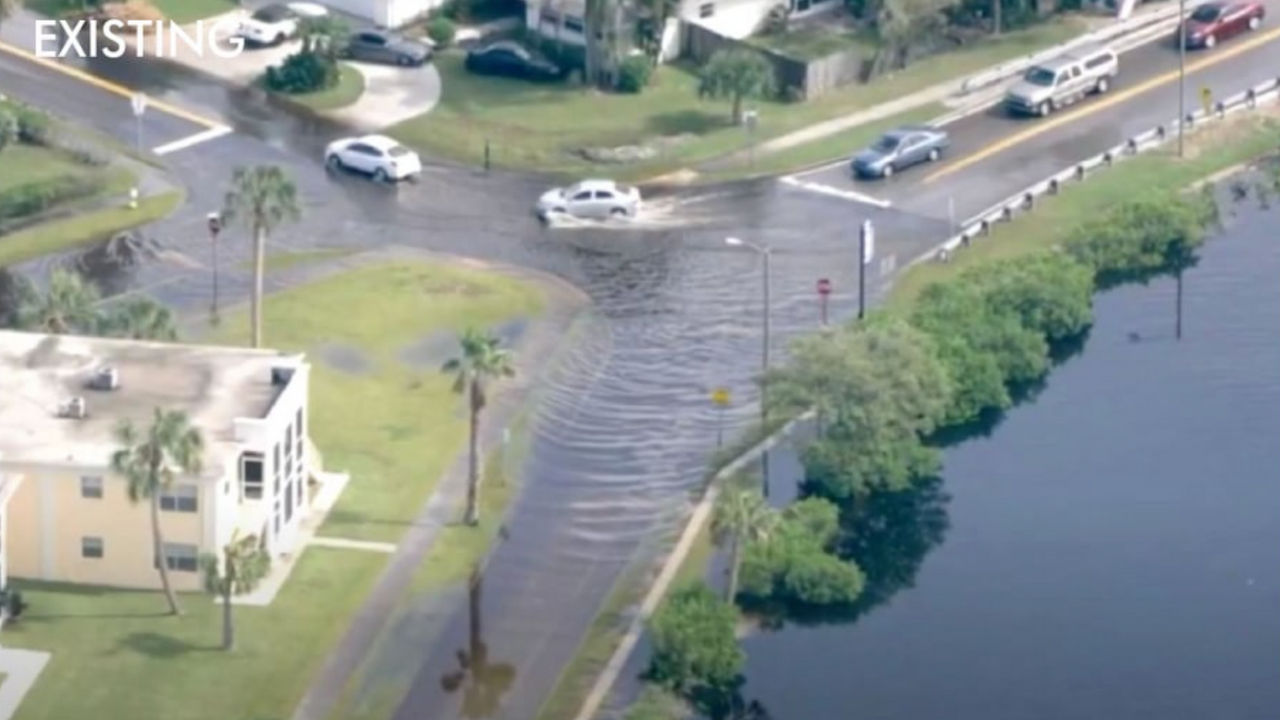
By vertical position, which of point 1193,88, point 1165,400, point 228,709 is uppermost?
point 1193,88

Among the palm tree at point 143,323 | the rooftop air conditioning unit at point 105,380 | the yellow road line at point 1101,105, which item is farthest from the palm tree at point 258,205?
the yellow road line at point 1101,105

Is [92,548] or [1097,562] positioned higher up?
[92,548]

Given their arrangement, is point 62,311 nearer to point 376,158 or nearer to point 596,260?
point 596,260

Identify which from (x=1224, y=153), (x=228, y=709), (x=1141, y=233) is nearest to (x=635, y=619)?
(x=228, y=709)

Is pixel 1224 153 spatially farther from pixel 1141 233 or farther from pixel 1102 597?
pixel 1102 597

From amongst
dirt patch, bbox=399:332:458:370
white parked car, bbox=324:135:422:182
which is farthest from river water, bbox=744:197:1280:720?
white parked car, bbox=324:135:422:182

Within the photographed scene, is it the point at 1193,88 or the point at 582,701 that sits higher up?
the point at 1193,88

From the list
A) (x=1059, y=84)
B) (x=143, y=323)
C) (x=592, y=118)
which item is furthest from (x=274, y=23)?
(x=143, y=323)

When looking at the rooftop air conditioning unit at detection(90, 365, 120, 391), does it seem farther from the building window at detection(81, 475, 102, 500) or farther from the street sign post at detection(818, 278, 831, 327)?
the street sign post at detection(818, 278, 831, 327)
